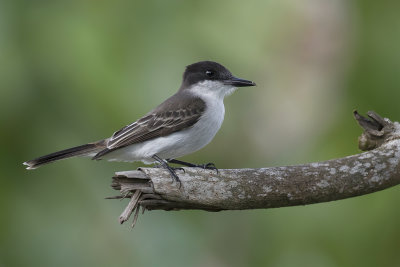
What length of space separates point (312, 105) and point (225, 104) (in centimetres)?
101

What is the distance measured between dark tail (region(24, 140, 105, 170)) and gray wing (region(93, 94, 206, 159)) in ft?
0.46

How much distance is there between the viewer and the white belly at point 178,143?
5.62 meters

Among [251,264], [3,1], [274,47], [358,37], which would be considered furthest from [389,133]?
[3,1]

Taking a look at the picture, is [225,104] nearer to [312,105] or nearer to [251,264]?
[312,105]

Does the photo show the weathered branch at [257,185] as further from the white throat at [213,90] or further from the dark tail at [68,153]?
the white throat at [213,90]

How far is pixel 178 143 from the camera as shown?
5.62 metres

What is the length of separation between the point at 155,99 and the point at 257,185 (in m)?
1.10

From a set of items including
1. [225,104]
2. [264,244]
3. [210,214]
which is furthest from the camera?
[225,104]

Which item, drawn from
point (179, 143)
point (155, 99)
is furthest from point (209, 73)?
point (155, 99)

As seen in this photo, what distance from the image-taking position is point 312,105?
5.75 meters

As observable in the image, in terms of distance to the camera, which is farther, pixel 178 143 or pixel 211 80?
pixel 211 80

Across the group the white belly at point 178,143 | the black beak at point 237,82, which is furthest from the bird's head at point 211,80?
the white belly at point 178,143

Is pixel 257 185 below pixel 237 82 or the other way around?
below

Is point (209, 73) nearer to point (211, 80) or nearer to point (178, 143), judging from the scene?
point (211, 80)
